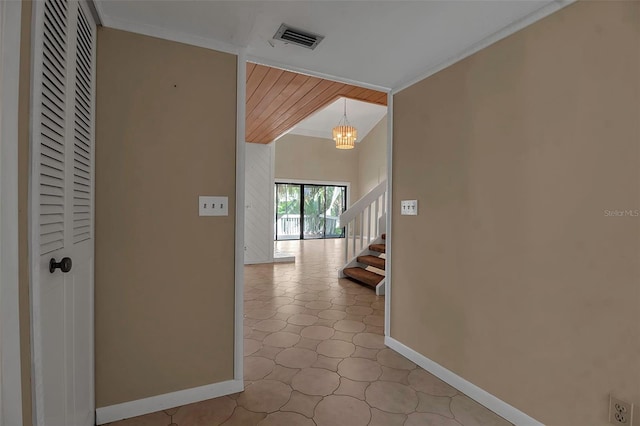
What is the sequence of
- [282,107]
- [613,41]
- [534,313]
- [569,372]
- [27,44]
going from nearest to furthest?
[27,44]
[613,41]
[569,372]
[534,313]
[282,107]

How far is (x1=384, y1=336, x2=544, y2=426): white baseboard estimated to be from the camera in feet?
5.66

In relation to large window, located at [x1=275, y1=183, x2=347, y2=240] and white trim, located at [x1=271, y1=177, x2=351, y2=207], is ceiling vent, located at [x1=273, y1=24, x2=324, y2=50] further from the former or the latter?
large window, located at [x1=275, y1=183, x2=347, y2=240]

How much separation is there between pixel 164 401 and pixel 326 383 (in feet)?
3.14

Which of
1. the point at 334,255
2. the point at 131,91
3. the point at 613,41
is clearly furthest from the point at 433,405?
the point at 334,255

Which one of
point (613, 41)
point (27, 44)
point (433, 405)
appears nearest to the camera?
point (27, 44)

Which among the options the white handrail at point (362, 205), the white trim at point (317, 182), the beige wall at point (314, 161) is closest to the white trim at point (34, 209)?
the white handrail at point (362, 205)

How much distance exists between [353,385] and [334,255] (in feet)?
17.7

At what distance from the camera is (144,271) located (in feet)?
6.04

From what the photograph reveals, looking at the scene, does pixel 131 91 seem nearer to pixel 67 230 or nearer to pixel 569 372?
pixel 67 230

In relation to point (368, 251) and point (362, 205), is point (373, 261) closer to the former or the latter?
point (368, 251)

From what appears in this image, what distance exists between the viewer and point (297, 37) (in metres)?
1.93

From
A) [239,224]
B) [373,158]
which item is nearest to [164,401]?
[239,224]

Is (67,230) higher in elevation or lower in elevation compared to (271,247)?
higher

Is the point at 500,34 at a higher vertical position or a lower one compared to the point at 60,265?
higher
